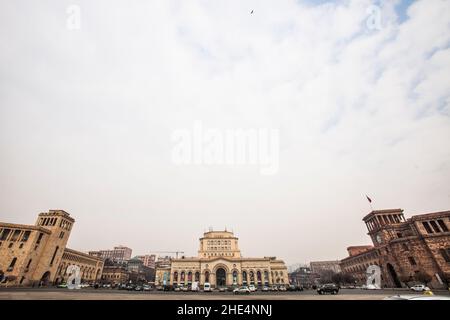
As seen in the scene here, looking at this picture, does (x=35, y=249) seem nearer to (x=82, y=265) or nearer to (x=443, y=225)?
(x=82, y=265)

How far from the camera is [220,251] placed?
7462cm

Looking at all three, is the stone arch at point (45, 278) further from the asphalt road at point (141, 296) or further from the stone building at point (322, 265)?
the stone building at point (322, 265)

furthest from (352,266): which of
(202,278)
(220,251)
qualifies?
(202,278)

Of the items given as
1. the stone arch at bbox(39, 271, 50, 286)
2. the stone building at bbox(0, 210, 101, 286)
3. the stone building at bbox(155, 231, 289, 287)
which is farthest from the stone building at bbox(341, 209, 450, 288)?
the stone arch at bbox(39, 271, 50, 286)

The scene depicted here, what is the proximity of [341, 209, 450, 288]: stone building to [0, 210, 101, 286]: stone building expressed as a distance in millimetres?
78509

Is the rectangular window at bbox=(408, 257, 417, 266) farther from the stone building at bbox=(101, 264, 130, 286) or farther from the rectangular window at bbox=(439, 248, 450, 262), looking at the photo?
the stone building at bbox=(101, 264, 130, 286)

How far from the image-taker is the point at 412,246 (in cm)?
4334

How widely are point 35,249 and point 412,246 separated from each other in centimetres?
8202

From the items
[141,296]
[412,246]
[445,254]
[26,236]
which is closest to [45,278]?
[26,236]

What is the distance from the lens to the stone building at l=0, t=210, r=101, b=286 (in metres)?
44.8

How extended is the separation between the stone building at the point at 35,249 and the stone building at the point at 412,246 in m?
78.5

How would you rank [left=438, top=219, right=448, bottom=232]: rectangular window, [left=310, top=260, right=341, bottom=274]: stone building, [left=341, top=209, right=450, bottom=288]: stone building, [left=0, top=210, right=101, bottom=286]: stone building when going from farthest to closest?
[left=310, top=260, right=341, bottom=274]: stone building, [left=0, top=210, right=101, bottom=286]: stone building, [left=438, top=219, right=448, bottom=232]: rectangular window, [left=341, top=209, right=450, bottom=288]: stone building
